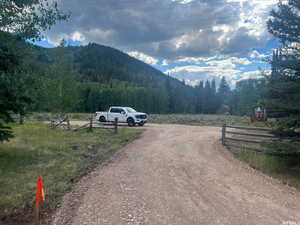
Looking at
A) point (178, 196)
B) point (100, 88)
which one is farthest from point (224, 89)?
point (178, 196)

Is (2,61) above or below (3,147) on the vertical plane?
above

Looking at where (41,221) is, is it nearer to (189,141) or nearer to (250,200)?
(250,200)

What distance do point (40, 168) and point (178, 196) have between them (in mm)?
4892

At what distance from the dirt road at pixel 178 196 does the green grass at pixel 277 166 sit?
40 centimetres

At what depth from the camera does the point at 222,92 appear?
91.4 meters

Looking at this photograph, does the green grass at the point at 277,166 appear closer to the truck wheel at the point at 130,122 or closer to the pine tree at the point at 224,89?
the truck wheel at the point at 130,122

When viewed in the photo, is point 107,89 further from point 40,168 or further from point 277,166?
point 277,166

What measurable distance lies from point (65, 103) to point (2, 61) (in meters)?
12.9

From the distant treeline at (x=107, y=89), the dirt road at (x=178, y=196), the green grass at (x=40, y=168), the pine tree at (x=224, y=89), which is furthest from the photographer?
the pine tree at (x=224, y=89)

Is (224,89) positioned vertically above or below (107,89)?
above

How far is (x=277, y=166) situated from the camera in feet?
25.7

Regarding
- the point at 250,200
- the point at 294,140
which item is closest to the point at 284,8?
the point at 294,140

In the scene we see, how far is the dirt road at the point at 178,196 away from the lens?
4211 mm

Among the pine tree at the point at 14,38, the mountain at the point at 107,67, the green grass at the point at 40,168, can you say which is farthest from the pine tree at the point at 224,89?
the pine tree at the point at 14,38
